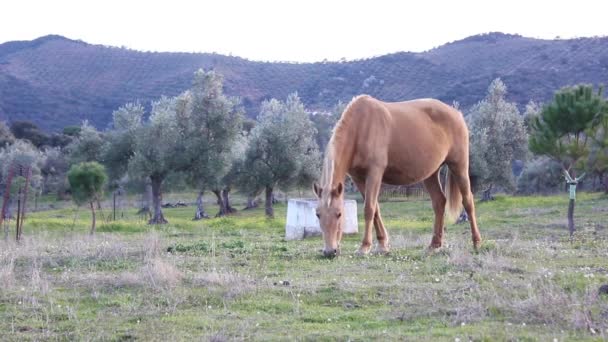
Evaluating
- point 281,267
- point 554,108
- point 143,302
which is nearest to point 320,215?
point 281,267

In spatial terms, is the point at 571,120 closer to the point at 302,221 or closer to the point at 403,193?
the point at 302,221

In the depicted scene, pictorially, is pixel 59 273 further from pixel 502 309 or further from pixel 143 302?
pixel 502 309

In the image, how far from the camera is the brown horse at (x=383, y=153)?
1130 centimetres

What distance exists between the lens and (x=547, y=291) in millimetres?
7539

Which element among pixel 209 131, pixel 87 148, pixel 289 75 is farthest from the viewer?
pixel 289 75

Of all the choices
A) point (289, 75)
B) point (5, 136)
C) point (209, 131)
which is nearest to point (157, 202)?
point (209, 131)

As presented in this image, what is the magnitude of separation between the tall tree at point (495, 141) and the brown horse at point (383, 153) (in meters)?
23.1

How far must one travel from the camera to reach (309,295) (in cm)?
818

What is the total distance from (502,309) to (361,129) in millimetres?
5340

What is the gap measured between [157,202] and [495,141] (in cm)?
1921

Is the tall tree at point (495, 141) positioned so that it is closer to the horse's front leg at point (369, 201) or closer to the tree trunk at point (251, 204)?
the tree trunk at point (251, 204)

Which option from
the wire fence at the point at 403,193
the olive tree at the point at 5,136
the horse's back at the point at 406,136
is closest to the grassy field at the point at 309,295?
the horse's back at the point at 406,136

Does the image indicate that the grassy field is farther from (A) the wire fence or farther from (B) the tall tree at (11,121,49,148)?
(B) the tall tree at (11,121,49,148)

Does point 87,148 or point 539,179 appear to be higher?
point 87,148
